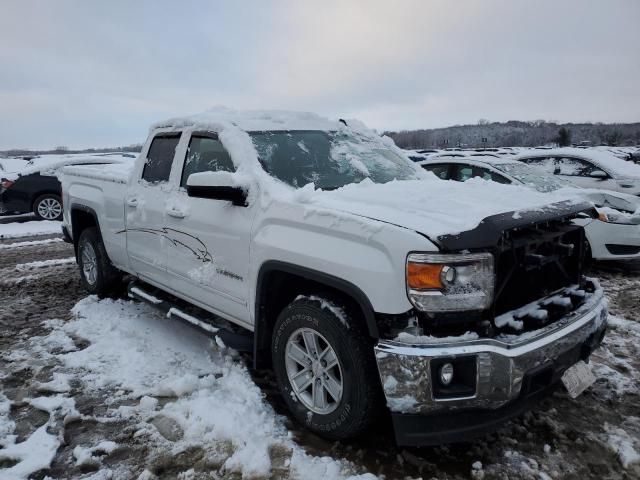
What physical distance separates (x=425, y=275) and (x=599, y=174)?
762cm

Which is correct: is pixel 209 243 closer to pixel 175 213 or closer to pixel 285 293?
pixel 175 213

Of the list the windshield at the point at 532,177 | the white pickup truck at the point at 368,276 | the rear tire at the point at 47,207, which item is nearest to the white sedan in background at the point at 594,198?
the windshield at the point at 532,177

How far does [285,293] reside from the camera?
10.8 feet

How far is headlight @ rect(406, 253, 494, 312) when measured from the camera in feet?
7.82

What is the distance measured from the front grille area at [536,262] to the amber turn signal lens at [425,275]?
0.33 metres

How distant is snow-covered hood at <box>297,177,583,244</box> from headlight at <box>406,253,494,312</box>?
131 mm

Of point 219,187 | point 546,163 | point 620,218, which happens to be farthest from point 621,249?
point 219,187

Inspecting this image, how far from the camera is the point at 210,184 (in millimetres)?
3197

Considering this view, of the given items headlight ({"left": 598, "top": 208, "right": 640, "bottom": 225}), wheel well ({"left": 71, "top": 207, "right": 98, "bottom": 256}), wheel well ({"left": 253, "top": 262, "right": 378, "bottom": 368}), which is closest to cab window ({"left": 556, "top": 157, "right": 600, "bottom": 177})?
headlight ({"left": 598, "top": 208, "right": 640, "bottom": 225})

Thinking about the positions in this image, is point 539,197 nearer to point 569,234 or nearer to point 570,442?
point 569,234

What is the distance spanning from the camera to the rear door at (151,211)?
424 cm

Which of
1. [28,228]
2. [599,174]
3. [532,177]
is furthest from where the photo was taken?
[28,228]

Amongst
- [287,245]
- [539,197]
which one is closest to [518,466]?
[539,197]

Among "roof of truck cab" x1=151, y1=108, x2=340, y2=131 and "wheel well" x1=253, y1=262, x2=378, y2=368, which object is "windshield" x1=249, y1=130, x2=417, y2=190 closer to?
"roof of truck cab" x1=151, y1=108, x2=340, y2=131
